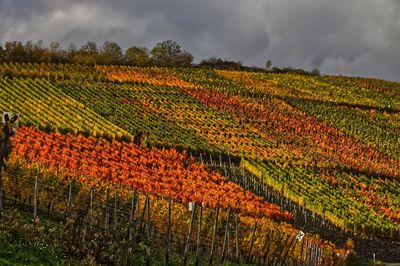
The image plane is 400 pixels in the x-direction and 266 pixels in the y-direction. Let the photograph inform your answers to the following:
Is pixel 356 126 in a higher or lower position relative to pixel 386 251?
higher

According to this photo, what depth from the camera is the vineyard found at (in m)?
33.4

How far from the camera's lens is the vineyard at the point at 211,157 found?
33.4 meters

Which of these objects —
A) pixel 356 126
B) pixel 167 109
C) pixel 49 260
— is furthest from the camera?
pixel 356 126

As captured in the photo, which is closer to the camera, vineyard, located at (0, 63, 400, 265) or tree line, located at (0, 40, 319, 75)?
vineyard, located at (0, 63, 400, 265)

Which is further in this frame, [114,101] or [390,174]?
[114,101]

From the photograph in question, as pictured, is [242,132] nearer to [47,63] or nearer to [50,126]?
[50,126]

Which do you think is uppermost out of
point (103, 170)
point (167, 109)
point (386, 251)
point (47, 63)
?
point (47, 63)

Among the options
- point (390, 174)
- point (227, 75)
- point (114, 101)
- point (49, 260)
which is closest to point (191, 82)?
point (227, 75)

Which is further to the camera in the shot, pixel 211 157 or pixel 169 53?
pixel 169 53

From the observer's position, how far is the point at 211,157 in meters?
64.4

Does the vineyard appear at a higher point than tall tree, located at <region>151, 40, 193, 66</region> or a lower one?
lower

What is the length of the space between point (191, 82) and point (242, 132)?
1194 inches

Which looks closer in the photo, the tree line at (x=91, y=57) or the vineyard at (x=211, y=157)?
the vineyard at (x=211, y=157)

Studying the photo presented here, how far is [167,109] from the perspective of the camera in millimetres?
82250
